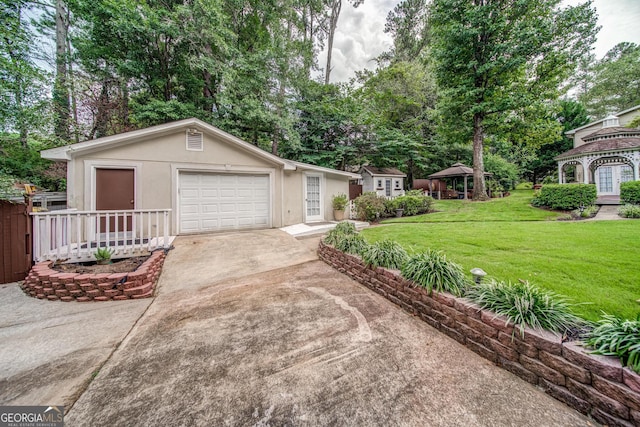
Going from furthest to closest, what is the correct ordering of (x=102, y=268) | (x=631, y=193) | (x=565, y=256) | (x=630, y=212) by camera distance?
(x=631, y=193) → (x=630, y=212) → (x=102, y=268) → (x=565, y=256)

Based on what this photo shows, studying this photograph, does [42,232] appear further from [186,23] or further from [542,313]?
[186,23]

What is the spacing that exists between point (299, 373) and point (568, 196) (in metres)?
12.5

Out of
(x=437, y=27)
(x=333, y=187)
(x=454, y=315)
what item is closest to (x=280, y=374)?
(x=454, y=315)

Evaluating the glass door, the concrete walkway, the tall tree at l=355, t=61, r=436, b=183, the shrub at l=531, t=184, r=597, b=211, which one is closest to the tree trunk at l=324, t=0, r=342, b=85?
the tall tree at l=355, t=61, r=436, b=183

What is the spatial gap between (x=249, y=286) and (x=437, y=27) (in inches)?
645

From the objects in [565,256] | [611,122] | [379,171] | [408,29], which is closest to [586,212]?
[565,256]

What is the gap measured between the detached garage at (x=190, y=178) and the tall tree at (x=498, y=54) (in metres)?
9.57

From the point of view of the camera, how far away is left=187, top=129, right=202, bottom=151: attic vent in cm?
759

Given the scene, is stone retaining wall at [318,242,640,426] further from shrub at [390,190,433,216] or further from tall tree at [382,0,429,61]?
tall tree at [382,0,429,61]

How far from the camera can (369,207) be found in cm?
1063

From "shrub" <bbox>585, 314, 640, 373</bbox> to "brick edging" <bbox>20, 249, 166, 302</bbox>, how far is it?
533 centimetres

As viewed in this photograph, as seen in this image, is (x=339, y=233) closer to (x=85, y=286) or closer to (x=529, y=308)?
(x=529, y=308)

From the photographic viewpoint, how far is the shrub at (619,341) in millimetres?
1560

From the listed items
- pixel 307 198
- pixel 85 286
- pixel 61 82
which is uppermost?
pixel 61 82
